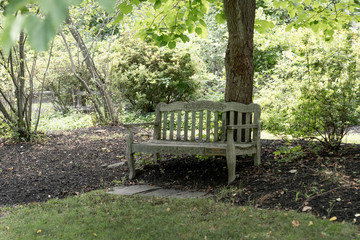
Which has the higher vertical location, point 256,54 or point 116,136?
point 256,54

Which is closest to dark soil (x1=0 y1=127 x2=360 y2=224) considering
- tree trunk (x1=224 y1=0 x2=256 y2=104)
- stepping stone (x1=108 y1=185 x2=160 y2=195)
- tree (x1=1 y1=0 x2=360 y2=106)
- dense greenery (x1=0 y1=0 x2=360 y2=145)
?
stepping stone (x1=108 y1=185 x2=160 y2=195)

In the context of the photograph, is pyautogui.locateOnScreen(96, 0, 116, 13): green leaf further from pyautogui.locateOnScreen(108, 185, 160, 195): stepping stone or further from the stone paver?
pyautogui.locateOnScreen(108, 185, 160, 195): stepping stone

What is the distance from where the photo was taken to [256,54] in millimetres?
11984

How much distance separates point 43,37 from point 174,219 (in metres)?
2.89

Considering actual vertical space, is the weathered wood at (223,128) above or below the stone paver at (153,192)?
above

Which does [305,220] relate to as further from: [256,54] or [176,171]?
[256,54]

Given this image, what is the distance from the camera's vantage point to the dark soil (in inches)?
151

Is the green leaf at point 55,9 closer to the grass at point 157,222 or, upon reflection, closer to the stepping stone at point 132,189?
the grass at point 157,222

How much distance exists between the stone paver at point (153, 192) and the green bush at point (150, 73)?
676 centimetres

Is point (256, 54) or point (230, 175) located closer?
point (230, 175)

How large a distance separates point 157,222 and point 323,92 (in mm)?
3109

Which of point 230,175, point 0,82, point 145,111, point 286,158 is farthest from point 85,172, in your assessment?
point 145,111

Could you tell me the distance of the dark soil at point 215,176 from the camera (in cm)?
384

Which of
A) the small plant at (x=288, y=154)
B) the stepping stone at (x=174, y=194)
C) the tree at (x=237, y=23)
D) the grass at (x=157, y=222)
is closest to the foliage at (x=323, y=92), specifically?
the small plant at (x=288, y=154)
